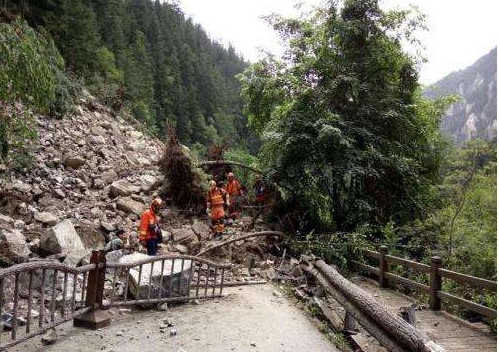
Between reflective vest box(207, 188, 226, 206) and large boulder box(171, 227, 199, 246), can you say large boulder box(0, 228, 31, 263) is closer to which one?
large boulder box(171, 227, 199, 246)

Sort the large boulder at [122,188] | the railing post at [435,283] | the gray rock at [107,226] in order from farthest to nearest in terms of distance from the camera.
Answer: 1. the large boulder at [122,188]
2. the gray rock at [107,226]
3. the railing post at [435,283]

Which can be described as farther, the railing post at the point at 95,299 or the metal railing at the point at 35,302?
the railing post at the point at 95,299

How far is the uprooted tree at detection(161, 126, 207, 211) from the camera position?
1452 cm

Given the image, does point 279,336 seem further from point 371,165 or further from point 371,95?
point 371,95

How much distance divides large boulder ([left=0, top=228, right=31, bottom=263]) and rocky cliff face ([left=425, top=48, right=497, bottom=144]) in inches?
3786

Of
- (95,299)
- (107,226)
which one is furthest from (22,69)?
(107,226)

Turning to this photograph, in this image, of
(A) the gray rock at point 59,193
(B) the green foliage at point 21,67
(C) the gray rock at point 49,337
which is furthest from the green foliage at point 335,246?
(B) the green foliage at point 21,67

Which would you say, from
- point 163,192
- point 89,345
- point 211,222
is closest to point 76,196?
point 163,192

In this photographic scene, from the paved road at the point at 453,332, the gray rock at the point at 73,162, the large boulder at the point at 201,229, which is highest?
the gray rock at the point at 73,162

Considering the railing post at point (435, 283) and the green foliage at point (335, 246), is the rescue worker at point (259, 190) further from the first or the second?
the railing post at point (435, 283)

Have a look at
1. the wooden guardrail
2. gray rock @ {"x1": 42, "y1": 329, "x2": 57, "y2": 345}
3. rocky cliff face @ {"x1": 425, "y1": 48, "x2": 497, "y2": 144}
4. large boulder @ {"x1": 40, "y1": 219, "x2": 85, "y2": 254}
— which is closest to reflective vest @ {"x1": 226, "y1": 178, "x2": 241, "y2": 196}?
the wooden guardrail

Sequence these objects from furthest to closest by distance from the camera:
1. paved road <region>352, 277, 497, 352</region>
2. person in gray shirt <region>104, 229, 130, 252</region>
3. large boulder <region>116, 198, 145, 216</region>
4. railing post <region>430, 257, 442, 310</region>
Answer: large boulder <region>116, 198, 145, 216</region>, person in gray shirt <region>104, 229, 130, 252</region>, railing post <region>430, 257, 442, 310</region>, paved road <region>352, 277, 497, 352</region>

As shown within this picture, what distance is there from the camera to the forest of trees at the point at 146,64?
2776 cm

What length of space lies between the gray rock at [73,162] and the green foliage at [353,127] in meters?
6.14
